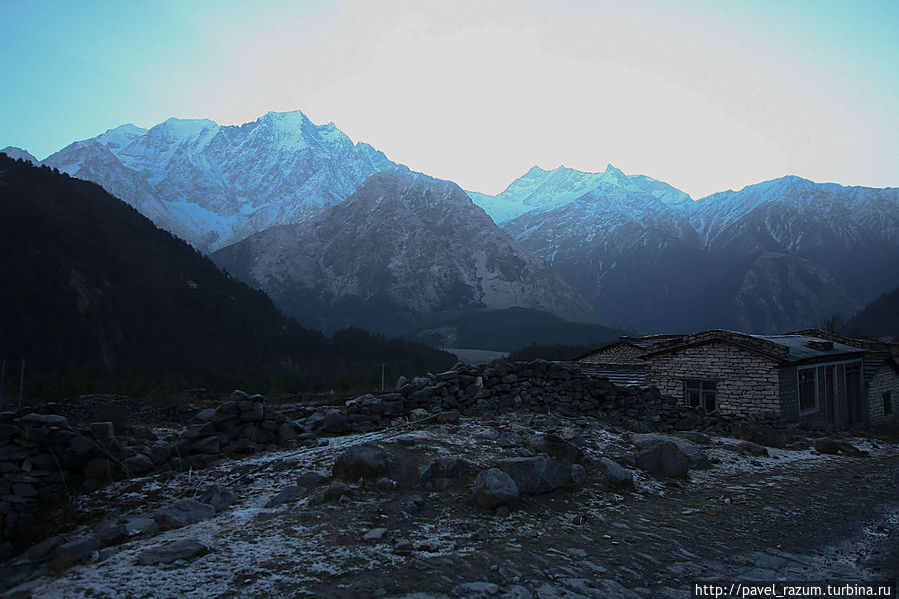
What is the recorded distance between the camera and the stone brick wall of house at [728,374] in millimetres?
20938

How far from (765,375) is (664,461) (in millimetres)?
13900

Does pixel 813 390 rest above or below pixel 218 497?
below

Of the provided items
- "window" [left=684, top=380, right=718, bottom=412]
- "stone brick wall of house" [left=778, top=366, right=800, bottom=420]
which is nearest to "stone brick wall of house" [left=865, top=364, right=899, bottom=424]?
"stone brick wall of house" [left=778, top=366, right=800, bottom=420]

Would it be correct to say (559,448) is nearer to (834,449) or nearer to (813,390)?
(834,449)

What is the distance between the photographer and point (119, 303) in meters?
Result: 50.7

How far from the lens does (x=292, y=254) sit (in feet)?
612

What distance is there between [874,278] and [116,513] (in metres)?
225

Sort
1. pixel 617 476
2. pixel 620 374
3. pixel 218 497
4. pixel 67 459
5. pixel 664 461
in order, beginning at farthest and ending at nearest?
pixel 620 374
pixel 664 461
pixel 617 476
pixel 67 459
pixel 218 497

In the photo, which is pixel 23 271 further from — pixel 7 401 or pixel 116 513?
pixel 116 513

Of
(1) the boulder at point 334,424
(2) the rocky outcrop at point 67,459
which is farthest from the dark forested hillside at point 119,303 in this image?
(2) the rocky outcrop at point 67,459

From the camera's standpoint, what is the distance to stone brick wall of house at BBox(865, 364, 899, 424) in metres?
28.8

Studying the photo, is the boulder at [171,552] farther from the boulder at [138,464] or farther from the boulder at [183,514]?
the boulder at [138,464]

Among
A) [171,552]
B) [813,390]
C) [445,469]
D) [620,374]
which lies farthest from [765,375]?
[171,552]

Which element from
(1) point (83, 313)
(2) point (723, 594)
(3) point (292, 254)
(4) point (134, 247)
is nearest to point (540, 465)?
(2) point (723, 594)
